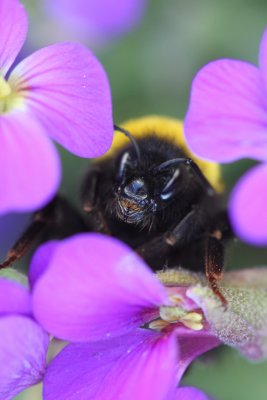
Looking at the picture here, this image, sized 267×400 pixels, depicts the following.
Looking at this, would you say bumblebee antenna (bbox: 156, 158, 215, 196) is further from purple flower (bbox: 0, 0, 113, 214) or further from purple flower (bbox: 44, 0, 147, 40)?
purple flower (bbox: 44, 0, 147, 40)

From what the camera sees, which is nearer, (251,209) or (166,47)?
(251,209)

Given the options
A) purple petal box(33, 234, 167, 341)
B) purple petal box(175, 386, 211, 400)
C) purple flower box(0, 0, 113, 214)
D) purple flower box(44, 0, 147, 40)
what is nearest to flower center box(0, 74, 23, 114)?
purple flower box(0, 0, 113, 214)

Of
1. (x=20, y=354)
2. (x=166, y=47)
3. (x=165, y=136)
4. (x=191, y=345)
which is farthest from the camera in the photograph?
(x=166, y=47)

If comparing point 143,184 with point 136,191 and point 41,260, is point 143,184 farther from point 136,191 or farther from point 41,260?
point 41,260

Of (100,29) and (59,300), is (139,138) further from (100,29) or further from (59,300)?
(100,29)

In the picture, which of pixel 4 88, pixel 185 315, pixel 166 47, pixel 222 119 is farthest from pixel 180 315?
pixel 166 47

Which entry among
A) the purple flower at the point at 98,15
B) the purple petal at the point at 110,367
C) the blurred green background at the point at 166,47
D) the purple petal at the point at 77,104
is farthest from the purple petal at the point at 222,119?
the purple flower at the point at 98,15

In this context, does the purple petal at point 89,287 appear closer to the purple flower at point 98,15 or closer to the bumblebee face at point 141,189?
the bumblebee face at point 141,189
